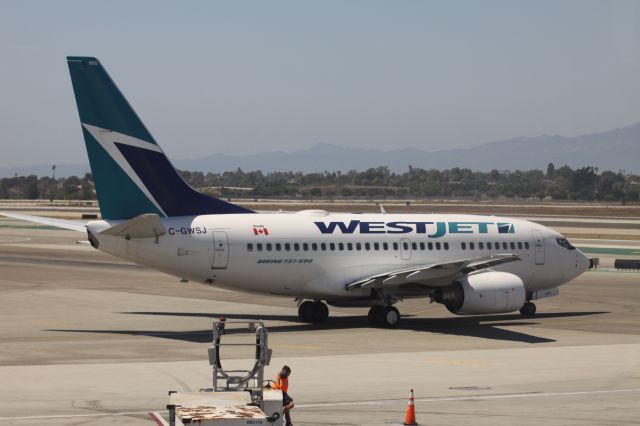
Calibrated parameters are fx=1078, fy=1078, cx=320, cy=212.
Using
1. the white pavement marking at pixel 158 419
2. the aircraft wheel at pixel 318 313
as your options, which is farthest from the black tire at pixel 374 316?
the white pavement marking at pixel 158 419

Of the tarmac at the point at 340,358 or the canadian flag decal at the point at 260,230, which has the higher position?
the canadian flag decal at the point at 260,230

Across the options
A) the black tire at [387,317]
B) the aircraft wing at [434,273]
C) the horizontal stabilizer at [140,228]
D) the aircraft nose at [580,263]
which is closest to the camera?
the horizontal stabilizer at [140,228]

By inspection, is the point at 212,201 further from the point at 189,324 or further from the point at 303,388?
the point at 303,388

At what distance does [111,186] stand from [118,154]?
1099 millimetres

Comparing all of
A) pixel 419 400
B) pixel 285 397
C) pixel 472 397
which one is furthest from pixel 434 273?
pixel 285 397

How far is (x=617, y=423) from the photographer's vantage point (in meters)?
22.2

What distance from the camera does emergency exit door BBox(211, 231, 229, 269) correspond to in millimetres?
36875

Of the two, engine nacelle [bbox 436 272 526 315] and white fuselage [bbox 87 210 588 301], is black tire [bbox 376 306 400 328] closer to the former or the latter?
white fuselage [bbox 87 210 588 301]

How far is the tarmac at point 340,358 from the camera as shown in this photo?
23.5m

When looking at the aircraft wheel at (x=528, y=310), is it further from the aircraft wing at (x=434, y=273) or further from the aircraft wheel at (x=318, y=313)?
the aircraft wheel at (x=318, y=313)

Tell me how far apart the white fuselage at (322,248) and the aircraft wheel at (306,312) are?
92 cm

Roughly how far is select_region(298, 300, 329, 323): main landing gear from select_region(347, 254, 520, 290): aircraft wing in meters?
1.63

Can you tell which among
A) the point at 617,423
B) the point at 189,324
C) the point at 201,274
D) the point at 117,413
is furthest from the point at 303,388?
the point at 189,324

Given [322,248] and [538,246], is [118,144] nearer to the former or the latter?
[322,248]
